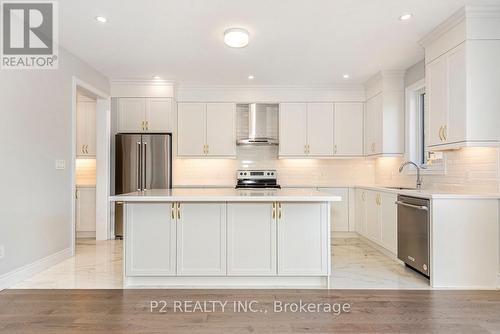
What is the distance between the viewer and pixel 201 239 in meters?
2.92

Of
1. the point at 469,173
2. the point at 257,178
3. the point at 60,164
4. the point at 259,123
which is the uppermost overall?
the point at 259,123

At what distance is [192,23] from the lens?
3.12 m

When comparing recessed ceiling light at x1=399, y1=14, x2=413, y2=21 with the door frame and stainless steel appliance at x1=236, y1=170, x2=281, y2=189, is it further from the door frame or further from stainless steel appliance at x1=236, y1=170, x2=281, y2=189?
the door frame

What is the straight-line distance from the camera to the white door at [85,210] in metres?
5.13

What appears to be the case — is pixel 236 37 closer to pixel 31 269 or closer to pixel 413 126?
pixel 413 126

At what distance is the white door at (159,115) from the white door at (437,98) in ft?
12.1

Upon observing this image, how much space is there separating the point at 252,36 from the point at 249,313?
2.73 meters

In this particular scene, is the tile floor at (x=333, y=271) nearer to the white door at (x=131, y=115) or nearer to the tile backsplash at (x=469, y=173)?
the tile backsplash at (x=469, y=173)

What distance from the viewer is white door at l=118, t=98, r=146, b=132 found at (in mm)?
5102

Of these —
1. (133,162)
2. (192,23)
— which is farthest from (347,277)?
(133,162)

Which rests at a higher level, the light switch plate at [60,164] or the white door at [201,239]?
the light switch plate at [60,164]

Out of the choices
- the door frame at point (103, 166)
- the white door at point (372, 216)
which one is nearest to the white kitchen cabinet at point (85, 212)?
the door frame at point (103, 166)

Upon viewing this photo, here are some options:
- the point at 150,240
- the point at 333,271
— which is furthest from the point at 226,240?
→ the point at 333,271

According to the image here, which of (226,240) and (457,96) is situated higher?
(457,96)
